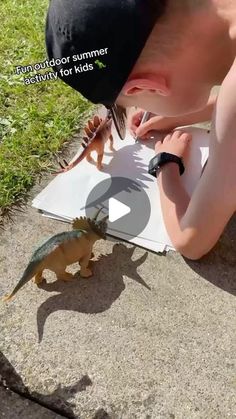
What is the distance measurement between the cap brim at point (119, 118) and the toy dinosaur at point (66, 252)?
30 cm

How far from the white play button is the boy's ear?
428 millimetres

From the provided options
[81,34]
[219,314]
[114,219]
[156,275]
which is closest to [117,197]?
[114,219]

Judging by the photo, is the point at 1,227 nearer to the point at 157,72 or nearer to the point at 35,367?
the point at 35,367

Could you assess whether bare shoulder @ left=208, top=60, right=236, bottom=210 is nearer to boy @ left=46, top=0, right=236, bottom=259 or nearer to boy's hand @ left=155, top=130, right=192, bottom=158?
boy @ left=46, top=0, right=236, bottom=259

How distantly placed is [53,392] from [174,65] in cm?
83

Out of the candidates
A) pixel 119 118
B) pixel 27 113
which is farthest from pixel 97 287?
pixel 27 113

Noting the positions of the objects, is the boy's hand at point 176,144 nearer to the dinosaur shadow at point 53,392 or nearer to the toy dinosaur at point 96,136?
the toy dinosaur at point 96,136

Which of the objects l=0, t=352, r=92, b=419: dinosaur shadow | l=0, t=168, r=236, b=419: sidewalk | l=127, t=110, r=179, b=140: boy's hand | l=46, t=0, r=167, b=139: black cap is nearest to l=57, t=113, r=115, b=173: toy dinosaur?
l=127, t=110, r=179, b=140: boy's hand

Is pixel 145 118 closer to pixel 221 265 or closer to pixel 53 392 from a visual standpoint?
pixel 221 265

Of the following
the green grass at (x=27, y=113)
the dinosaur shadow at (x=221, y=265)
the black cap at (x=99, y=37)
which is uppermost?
the black cap at (x=99, y=37)

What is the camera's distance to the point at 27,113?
235 cm

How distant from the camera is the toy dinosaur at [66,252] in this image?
1.64 metres

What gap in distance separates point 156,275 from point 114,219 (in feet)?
0.77

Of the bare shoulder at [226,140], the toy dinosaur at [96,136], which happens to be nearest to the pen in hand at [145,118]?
the toy dinosaur at [96,136]
